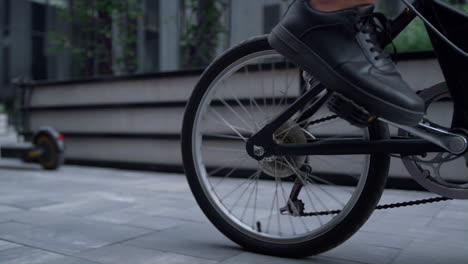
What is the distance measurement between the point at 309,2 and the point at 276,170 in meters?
0.73

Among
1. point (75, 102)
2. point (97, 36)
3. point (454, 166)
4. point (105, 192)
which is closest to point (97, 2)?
point (97, 36)

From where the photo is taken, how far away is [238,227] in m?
2.15

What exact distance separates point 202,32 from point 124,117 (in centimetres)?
164

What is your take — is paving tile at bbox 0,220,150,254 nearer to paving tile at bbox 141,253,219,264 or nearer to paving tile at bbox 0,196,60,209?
paving tile at bbox 141,253,219,264

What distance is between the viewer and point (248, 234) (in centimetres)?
212

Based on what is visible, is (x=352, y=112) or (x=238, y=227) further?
(x=238, y=227)

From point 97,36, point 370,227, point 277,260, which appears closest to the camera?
point 277,260

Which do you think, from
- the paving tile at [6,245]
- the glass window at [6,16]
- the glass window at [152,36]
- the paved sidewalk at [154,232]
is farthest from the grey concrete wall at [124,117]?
the glass window at [6,16]

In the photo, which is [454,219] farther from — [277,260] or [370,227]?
[277,260]

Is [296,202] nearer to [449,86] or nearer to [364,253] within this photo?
[364,253]

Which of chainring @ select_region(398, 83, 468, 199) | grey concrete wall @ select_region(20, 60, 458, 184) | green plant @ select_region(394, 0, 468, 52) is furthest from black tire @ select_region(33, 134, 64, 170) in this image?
chainring @ select_region(398, 83, 468, 199)

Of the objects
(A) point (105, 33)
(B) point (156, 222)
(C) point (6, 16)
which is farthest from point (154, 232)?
(C) point (6, 16)

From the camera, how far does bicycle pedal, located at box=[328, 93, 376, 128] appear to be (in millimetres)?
1711

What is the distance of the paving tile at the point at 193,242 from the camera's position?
7.01ft
